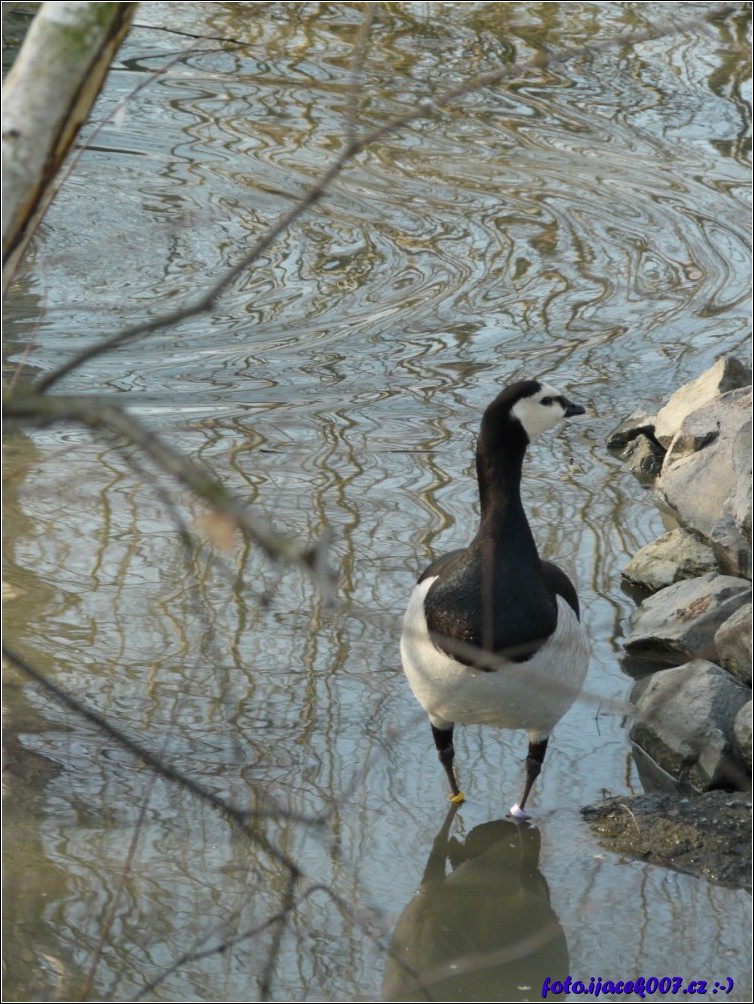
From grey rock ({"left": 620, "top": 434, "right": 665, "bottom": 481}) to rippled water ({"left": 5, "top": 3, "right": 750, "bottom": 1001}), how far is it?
0.41 feet

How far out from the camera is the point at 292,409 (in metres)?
6.82

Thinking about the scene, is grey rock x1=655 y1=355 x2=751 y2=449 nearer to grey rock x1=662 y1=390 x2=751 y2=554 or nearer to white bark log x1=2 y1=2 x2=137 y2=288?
grey rock x1=662 y1=390 x2=751 y2=554

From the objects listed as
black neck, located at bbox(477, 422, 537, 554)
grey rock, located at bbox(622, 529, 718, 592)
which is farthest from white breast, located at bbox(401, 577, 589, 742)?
grey rock, located at bbox(622, 529, 718, 592)

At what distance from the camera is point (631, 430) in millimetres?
6695

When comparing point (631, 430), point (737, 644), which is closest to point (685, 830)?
point (737, 644)

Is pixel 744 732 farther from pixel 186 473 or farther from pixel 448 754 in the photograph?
pixel 186 473

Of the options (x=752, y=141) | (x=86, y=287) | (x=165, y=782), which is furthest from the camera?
(x=752, y=141)

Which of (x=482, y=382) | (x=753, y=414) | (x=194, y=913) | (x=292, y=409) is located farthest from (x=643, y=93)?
(x=194, y=913)

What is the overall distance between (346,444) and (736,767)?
2.79m

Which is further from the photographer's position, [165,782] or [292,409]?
[292,409]

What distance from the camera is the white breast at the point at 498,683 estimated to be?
3.87 metres

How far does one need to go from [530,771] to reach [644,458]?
2645mm

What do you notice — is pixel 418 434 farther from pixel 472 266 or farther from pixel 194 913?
pixel 194 913

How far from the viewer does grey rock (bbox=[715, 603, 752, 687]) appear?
448 centimetres
